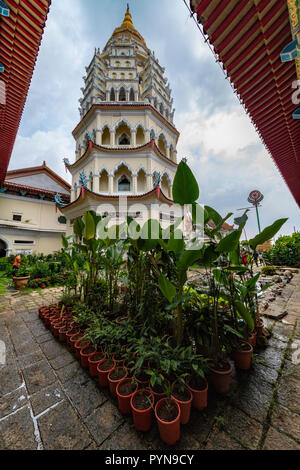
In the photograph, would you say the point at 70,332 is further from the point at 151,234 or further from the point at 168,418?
the point at 151,234

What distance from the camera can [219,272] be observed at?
1732 mm

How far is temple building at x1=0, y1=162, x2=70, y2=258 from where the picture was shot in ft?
37.4

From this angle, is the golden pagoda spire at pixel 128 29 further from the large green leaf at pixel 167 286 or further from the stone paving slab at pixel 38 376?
the stone paving slab at pixel 38 376

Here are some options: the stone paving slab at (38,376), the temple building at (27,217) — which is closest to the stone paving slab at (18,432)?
the stone paving slab at (38,376)

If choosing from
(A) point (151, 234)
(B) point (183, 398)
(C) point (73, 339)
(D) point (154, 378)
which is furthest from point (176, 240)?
(C) point (73, 339)

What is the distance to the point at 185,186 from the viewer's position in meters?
1.42

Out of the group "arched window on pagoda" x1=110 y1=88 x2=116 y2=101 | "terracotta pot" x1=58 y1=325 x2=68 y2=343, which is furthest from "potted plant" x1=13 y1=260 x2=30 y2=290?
"arched window on pagoda" x1=110 y1=88 x2=116 y2=101

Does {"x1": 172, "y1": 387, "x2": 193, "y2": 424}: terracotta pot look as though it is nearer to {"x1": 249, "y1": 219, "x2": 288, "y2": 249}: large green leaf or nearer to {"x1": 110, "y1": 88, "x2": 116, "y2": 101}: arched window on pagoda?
{"x1": 249, "y1": 219, "x2": 288, "y2": 249}: large green leaf

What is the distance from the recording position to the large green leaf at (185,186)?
1.39 metres

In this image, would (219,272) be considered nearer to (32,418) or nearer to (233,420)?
(233,420)

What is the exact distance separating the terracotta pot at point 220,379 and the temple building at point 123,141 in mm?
7541

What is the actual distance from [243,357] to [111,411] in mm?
1327
